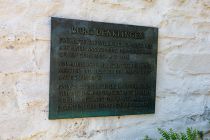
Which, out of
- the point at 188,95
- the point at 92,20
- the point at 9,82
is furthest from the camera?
the point at 188,95

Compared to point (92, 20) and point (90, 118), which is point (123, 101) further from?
point (92, 20)

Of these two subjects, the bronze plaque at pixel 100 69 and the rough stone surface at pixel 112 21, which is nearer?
the rough stone surface at pixel 112 21

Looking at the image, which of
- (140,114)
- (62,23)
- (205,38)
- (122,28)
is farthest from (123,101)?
(205,38)

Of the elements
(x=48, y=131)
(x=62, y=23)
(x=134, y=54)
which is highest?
(x=62, y=23)

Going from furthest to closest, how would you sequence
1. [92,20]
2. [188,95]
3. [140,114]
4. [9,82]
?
1. [188,95]
2. [140,114]
3. [92,20]
4. [9,82]

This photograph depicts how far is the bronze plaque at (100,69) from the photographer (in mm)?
2643

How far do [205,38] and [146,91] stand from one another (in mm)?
775

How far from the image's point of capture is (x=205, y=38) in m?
3.30

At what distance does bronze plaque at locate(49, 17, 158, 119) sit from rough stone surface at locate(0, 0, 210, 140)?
0.21ft

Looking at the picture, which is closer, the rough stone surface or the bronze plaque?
the rough stone surface

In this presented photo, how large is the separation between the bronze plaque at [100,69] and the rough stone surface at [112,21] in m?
0.06

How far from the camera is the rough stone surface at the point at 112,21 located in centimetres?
252

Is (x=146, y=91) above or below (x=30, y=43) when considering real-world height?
below

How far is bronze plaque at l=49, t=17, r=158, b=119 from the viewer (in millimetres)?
2643
